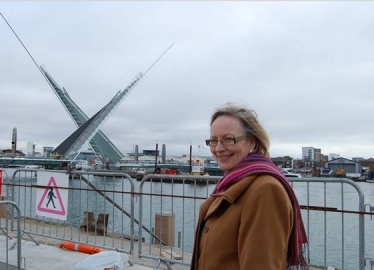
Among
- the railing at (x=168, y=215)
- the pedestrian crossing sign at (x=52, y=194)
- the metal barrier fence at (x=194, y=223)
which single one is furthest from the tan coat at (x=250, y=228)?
the pedestrian crossing sign at (x=52, y=194)

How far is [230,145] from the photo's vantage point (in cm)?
190

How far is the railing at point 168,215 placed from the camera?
4379mm

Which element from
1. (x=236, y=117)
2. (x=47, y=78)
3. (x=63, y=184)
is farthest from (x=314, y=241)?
(x=47, y=78)

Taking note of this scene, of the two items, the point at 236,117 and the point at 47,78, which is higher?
the point at 47,78

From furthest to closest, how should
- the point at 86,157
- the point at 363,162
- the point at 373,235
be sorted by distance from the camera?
1. the point at 86,157
2. the point at 363,162
3. the point at 373,235

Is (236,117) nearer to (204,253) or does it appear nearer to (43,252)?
(204,253)

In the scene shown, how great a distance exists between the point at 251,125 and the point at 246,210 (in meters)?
0.47

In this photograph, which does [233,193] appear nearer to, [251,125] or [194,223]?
[251,125]

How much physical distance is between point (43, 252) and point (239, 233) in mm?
5575

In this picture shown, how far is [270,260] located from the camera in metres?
1.53

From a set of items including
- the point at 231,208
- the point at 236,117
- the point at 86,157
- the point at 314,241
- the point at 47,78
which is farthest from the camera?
the point at 86,157

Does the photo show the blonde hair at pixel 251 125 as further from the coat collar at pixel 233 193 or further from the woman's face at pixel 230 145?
the coat collar at pixel 233 193

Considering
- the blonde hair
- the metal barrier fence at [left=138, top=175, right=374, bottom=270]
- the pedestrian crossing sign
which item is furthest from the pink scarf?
the pedestrian crossing sign

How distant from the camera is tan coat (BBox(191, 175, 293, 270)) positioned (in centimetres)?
153
